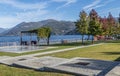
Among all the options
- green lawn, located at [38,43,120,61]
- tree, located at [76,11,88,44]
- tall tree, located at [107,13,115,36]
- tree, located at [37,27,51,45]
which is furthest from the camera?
tall tree, located at [107,13,115,36]

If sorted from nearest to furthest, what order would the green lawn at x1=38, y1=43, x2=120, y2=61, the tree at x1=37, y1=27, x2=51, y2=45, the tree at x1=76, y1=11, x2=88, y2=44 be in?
the green lawn at x1=38, y1=43, x2=120, y2=61
the tree at x1=37, y1=27, x2=51, y2=45
the tree at x1=76, y1=11, x2=88, y2=44

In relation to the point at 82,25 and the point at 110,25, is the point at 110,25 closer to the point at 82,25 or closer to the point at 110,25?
the point at 110,25

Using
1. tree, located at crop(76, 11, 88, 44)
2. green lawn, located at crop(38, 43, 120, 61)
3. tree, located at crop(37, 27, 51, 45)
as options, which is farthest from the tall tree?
green lawn, located at crop(38, 43, 120, 61)

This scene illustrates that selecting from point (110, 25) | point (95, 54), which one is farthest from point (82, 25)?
point (95, 54)

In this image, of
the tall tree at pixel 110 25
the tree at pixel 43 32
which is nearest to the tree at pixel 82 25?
the tree at pixel 43 32

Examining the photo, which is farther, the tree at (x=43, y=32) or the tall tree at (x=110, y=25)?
the tall tree at (x=110, y=25)

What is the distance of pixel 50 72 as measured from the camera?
11.9 metres

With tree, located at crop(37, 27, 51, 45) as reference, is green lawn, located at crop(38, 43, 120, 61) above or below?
below

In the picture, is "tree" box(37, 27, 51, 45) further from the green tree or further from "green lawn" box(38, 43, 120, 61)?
the green tree

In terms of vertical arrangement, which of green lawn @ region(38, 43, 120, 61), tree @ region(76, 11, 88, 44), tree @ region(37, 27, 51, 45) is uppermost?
→ tree @ region(76, 11, 88, 44)

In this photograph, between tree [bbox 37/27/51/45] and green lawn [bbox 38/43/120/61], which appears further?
tree [bbox 37/27/51/45]

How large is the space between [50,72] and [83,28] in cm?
3466

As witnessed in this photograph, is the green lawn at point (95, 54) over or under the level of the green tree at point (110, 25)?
under

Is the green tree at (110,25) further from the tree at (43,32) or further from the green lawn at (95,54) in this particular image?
the green lawn at (95,54)
